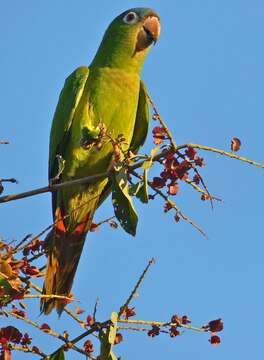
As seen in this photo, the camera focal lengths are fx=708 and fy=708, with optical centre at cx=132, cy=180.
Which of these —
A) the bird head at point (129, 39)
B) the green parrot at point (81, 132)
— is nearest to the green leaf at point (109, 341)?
the green parrot at point (81, 132)

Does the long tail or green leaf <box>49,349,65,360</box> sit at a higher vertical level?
the long tail

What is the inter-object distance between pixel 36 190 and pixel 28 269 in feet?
1.02

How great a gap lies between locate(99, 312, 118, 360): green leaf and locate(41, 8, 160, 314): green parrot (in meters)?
1.44

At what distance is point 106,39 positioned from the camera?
16.9 feet

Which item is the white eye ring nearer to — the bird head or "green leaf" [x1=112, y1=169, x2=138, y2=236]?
the bird head

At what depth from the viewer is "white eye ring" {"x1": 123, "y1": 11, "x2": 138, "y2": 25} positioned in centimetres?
516

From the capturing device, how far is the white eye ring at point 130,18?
5.16 meters

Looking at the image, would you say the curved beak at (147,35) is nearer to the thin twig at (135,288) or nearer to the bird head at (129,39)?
the bird head at (129,39)

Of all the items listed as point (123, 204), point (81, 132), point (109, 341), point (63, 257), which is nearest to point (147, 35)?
point (81, 132)

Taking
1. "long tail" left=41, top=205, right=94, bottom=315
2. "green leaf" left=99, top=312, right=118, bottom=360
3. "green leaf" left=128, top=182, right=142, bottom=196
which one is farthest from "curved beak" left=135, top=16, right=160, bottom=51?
"green leaf" left=99, top=312, right=118, bottom=360

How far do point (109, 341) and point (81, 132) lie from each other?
6.39ft

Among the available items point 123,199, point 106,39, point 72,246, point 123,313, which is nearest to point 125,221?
point 123,199

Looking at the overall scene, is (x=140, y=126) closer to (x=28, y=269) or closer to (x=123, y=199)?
(x=123, y=199)

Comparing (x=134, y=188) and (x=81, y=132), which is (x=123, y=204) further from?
(x=81, y=132)
